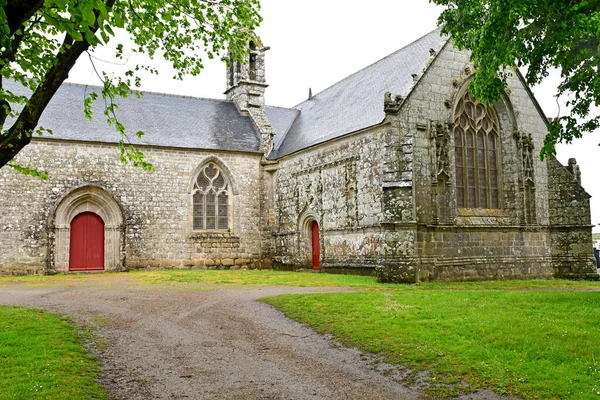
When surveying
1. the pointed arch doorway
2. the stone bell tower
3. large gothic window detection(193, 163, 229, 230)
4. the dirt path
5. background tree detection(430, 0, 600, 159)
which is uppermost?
the stone bell tower

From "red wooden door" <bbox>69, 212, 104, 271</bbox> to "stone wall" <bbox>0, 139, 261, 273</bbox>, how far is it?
1.11 m

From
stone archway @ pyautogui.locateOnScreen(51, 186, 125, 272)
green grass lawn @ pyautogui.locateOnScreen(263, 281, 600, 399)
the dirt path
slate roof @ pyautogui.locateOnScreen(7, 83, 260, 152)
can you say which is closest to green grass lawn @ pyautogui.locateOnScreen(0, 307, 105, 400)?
the dirt path

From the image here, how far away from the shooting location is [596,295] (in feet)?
44.5

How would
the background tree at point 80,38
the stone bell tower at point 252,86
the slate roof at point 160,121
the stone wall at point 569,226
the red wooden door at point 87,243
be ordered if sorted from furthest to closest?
the stone bell tower at point 252,86 → the slate roof at point 160,121 → the red wooden door at point 87,243 → the stone wall at point 569,226 → the background tree at point 80,38

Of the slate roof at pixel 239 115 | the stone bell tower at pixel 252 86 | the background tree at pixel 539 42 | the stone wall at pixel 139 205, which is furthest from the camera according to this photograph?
the stone bell tower at pixel 252 86

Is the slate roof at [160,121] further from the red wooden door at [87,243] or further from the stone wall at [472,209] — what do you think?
the stone wall at [472,209]

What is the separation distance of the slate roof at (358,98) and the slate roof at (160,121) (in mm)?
2590

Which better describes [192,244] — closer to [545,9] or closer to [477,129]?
[477,129]

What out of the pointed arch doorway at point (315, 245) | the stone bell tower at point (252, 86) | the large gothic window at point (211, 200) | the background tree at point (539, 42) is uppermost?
the stone bell tower at point (252, 86)

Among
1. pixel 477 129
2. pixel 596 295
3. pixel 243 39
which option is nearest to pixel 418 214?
pixel 477 129

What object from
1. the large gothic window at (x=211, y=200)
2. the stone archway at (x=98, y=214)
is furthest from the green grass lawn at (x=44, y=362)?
the large gothic window at (x=211, y=200)

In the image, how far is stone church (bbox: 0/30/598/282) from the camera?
1938 centimetres

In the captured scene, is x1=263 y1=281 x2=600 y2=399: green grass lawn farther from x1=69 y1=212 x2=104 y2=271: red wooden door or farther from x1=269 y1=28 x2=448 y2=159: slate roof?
x1=69 y1=212 x2=104 y2=271: red wooden door

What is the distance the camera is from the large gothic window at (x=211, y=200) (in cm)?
2709
